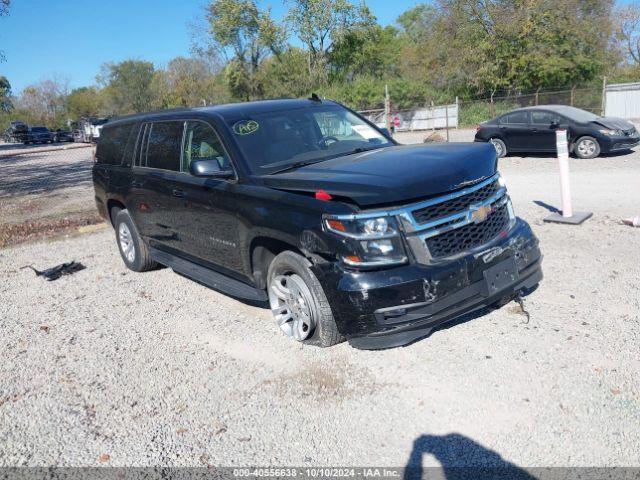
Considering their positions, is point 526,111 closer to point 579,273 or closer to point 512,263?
point 579,273

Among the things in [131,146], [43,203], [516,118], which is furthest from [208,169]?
[516,118]

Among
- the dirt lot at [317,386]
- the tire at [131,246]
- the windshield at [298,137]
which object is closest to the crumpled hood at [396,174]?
the windshield at [298,137]

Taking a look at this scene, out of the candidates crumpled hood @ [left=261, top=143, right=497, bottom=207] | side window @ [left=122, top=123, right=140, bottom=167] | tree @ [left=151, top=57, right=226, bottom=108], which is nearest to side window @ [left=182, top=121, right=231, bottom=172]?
crumpled hood @ [left=261, top=143, right=497, bottom=207]

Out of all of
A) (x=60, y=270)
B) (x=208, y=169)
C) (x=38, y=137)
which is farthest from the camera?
(x=38, y=137)

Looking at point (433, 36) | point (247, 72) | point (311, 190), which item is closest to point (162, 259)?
point (311, 190)

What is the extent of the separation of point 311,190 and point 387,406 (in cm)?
156

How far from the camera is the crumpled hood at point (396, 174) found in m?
3.77

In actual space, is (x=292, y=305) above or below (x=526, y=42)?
below

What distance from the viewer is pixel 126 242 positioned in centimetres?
720

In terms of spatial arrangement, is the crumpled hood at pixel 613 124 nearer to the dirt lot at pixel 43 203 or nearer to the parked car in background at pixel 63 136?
the dirt lot at pixel 43 203

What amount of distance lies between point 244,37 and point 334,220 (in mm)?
52622

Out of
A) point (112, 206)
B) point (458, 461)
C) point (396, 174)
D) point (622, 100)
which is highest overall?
point (622, 100)

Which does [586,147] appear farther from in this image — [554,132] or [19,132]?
[19,132]

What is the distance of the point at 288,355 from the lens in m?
4.45
